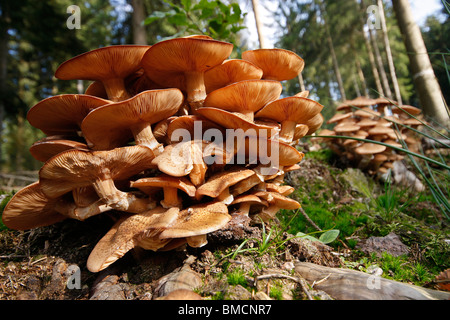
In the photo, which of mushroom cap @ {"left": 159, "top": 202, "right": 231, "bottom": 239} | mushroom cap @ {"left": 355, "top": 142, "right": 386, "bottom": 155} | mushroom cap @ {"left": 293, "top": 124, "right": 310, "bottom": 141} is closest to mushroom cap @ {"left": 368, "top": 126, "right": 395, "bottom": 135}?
mushroom cap @ {"left": 355, "top": 142, "right": 386, "bottom": 155}

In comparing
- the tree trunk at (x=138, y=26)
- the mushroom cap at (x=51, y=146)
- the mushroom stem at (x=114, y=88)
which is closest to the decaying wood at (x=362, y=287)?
the mushroom cap at (x=51, y=146)

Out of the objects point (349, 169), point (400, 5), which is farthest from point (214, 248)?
point (400, 5)

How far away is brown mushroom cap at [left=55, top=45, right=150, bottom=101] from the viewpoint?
1763mm

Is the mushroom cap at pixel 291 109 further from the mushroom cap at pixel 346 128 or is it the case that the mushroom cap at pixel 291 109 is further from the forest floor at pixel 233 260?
the mushroom cap at pixel 346 128

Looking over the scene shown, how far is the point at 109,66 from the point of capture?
191 cm

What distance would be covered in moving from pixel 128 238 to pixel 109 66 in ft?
4.53

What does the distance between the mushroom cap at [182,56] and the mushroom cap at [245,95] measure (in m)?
0.28

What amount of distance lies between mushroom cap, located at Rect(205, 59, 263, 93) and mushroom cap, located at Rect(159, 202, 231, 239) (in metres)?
1.21

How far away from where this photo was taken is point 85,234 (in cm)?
229

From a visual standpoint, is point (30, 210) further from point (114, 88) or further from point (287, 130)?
point (287, 130)

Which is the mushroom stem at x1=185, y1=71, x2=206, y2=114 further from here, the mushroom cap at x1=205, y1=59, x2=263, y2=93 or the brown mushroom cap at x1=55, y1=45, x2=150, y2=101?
the brown mushroom cap at x1=55, y1=45, x2=150, y2=101

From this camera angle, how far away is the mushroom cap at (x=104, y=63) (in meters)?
1.76
